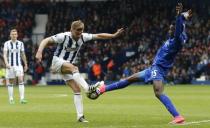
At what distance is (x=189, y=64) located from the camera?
4047 centimetres

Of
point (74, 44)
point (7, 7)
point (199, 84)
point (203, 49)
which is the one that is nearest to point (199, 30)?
point (203, 49)

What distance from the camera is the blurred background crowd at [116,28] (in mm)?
41062

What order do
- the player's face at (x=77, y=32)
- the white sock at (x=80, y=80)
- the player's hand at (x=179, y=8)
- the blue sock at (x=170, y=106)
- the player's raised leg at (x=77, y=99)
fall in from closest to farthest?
the player's hand at (x=179, y=8) < the blue sock at (x=170, y=106) < the player's face at (x=77, y=32) < the white sock at (x=80, y=80) < the player's raised leg at (x=77, y=99)

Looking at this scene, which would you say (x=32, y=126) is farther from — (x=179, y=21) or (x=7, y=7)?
(x=7, y=7)

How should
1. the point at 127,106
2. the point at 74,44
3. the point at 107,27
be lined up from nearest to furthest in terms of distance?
the point at 74,44, the point at 127,106, the point at 107,27

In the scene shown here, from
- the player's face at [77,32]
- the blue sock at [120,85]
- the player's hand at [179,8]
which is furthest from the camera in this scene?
the blue sock at [120,85]

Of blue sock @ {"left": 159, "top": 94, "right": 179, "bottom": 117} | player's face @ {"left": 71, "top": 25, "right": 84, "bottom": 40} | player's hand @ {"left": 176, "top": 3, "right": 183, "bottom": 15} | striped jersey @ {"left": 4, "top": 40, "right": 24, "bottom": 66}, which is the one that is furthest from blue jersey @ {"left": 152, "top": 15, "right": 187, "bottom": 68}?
striped jersey @ {"left": 4, "top": 40, "right": 24, "bottom": 66}

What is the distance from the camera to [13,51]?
23.3 m

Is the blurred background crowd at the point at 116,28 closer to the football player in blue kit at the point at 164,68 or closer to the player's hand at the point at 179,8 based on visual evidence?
the football player in blue kit at the point at 164,68

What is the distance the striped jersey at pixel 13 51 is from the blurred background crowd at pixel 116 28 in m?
16.9

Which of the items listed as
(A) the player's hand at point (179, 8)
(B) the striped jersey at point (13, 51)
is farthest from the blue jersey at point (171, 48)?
(B) the striped jersey at point (13, 51)

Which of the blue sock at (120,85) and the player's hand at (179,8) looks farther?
the blue sock at (120,85)

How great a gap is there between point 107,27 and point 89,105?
26.0 meters

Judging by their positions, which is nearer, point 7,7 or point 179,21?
point 179,21
